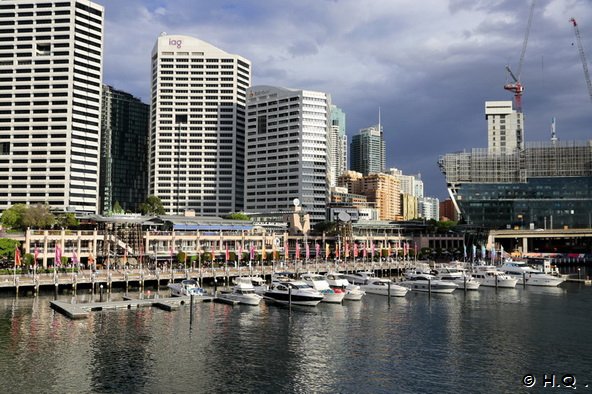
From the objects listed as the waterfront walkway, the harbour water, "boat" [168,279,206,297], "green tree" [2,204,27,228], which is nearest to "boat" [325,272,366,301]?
the harbour water

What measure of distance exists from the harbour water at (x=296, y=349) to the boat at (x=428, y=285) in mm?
20386

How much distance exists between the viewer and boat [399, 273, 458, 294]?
11431 centimetres

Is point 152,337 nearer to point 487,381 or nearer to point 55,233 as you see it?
point 487,381

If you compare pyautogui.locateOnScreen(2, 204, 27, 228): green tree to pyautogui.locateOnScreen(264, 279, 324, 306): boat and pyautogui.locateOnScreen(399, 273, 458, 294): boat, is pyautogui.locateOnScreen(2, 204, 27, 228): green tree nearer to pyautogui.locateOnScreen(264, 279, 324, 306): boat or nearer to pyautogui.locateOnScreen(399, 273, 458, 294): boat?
pyautogui.locateOnScreen(264, 279, 324, 306): boat

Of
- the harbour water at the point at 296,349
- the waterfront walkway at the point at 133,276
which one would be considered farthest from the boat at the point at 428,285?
the waterfront walkway at the point at 133,276

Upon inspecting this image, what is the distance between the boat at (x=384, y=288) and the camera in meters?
108

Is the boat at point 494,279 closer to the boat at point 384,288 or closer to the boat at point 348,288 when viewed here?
the boat at point 384,288

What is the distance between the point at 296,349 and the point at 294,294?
30982 mm

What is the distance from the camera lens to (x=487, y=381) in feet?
169

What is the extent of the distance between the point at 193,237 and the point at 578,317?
11142 centimetres

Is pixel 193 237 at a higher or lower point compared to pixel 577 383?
higher

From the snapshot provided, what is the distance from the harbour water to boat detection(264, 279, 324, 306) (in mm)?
1751

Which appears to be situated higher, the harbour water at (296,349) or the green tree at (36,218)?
the green tree at (36,218)

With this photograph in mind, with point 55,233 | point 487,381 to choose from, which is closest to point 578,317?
point 487,381
